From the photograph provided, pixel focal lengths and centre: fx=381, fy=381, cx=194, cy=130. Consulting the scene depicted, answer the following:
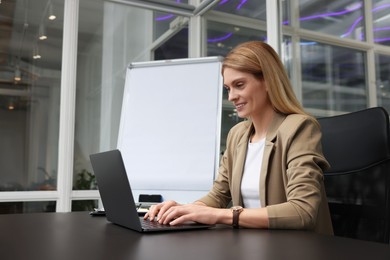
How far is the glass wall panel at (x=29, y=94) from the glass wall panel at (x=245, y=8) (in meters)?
1.53

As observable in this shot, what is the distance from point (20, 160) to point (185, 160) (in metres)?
1.42

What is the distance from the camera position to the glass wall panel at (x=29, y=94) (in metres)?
3.16

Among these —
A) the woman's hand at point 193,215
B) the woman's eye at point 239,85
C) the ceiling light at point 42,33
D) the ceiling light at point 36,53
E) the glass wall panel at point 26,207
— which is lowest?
the glass wall panel at point 26,207

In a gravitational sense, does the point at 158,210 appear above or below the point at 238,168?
below

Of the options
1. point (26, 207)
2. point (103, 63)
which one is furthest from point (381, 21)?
point (26, 207)

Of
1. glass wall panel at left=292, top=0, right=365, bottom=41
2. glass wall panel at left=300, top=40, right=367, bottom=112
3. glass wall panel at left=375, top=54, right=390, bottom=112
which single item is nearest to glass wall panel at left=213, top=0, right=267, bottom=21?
glass wall panel at left=292, top=0, right=365, bottom=41

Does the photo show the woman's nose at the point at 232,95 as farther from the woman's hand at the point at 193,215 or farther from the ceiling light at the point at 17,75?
the ceiling light at the point at 17,75

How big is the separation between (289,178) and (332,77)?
131cm

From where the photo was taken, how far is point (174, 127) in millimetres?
2941

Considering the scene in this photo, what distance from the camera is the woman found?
1.00 metres

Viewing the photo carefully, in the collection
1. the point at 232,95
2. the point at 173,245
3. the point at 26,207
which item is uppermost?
the point at 232,95

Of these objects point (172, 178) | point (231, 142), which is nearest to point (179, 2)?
point (172, 178)

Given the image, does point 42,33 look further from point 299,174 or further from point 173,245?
point 173,245

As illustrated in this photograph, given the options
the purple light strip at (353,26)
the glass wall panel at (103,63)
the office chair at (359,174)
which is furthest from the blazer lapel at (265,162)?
the glass wall panel at (103,63)
